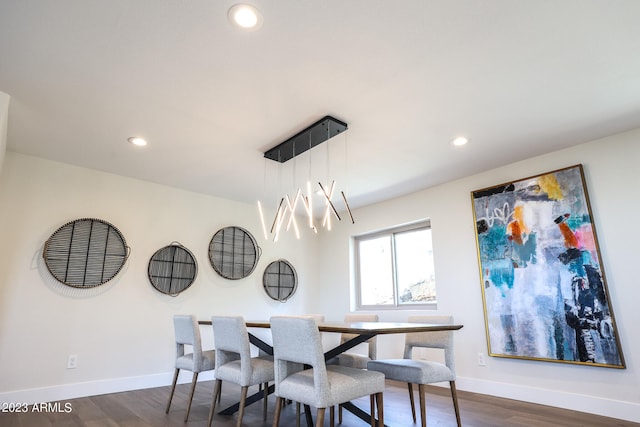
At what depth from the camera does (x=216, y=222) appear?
15.3 ft

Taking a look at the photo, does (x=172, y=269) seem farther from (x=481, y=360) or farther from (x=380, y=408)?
(x=481, y=360)

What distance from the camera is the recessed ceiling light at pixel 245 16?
1705 mm

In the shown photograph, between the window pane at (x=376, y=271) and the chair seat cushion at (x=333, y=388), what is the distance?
2749mm

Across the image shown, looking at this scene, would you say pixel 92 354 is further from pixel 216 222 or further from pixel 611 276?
pixel 611 276

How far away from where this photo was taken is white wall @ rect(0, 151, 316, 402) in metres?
3.18

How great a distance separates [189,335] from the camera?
2922 mm

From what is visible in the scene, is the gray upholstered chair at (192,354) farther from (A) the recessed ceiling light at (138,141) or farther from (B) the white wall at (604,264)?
(B) the white wall at (604,264)

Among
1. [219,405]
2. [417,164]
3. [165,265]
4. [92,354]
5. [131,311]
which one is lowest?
[219,405]

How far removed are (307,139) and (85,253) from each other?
2543mm

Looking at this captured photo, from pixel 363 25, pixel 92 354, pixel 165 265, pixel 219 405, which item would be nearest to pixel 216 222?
pixel 165 265

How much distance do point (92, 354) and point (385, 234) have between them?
3.65m

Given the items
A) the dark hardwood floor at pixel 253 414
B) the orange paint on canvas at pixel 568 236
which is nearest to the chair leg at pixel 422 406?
the dark hardwood floor at pixel 253 414

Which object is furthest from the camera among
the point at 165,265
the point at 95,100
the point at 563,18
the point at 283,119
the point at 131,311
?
the point at 165,265

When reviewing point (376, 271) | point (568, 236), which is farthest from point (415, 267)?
point (568, 236)
